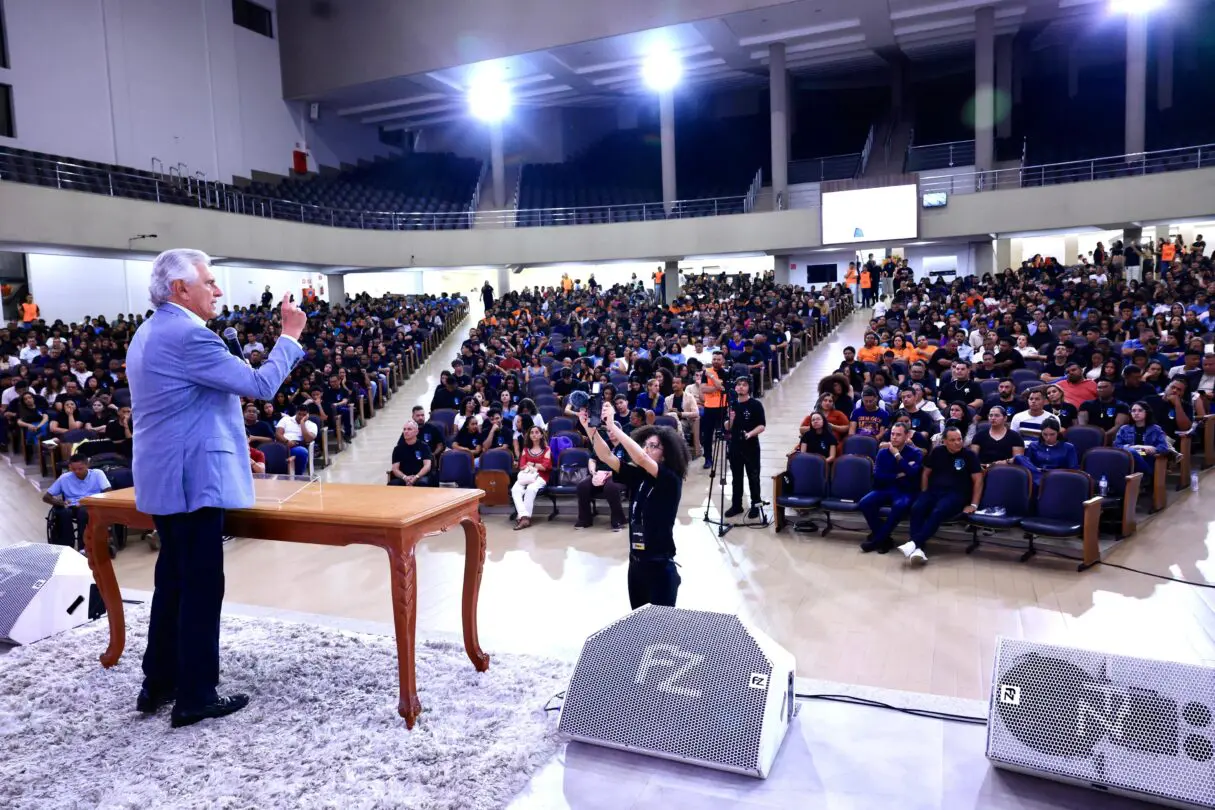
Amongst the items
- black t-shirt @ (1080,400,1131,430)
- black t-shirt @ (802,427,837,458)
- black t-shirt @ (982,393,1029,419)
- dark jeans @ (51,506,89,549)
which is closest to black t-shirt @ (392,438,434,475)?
dark jeans @ (51,506,89,549)

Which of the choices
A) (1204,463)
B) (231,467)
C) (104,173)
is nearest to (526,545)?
(231,467)

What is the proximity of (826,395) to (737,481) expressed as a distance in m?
1.38

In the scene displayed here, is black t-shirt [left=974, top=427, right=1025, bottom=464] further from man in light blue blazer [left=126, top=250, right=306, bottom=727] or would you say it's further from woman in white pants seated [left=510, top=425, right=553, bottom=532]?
man in light blue blazer [left=126, top=250, right=306, bottom=727]

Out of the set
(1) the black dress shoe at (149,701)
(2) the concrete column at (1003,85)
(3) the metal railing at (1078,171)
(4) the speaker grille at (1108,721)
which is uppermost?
(2) the concrete column at (1003,85)

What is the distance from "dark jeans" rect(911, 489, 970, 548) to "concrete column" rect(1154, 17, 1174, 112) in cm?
2363

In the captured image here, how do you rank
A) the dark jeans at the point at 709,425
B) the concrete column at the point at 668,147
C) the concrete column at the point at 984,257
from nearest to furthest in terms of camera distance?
the dark jeans at the point at 709,425
the concrete column at the point at 984,257
the concrete column at the point at 668,147

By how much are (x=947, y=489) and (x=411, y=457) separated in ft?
18.0

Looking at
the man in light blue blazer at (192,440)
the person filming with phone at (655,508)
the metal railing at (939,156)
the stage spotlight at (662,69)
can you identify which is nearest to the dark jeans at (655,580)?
the person filming with phone at (655,508)

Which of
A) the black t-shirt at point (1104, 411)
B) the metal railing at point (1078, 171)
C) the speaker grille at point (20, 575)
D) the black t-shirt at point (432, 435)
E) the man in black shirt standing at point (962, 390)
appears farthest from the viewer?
the metal railing at point (1078, 171)

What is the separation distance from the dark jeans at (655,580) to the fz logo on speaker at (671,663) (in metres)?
0.79

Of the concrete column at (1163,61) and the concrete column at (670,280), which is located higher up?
the concrete column at (1163,61)

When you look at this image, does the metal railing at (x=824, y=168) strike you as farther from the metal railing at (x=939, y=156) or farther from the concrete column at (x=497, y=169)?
the concrete column at (x=497, y=169)

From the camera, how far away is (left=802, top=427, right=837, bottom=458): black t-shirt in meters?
7.68

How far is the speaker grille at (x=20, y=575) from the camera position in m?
4.07
